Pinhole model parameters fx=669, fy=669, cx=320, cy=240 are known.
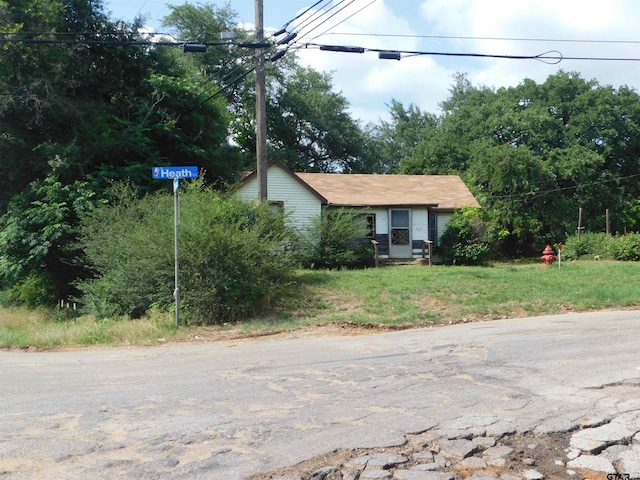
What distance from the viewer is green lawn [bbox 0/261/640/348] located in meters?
14.6

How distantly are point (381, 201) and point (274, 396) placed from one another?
2270cm

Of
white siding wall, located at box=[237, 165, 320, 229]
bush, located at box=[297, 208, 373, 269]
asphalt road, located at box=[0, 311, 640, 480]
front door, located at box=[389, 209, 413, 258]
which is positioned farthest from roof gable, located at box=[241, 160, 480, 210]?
asphalt road, located at box=[0, 311, 640, 480]

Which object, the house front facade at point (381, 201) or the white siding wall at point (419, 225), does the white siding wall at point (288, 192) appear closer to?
the house front facade at point (381, 201)

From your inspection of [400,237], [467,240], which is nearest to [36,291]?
[400,237]

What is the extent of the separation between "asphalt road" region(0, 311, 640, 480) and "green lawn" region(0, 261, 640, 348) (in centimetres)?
219

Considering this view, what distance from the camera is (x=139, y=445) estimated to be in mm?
5930

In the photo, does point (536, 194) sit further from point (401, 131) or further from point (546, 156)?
point (401, 131)

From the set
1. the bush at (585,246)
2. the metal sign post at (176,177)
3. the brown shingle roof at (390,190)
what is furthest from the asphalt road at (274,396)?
the bush at (585,246)

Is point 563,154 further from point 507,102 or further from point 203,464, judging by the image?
point 203,464

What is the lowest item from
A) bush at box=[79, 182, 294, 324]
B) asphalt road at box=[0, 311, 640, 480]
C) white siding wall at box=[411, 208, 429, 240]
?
asphalt road at box=[0, 311, 640, 480]

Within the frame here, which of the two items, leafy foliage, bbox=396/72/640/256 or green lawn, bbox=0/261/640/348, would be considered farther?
leafy foliage, bbox=396/72/640/256

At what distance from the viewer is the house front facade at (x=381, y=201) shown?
2825cm

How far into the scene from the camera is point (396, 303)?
1656 centimetres

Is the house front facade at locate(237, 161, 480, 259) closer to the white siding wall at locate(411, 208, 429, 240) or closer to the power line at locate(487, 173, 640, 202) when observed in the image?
the white siding wall at locate(411, 208, 429, 240)
